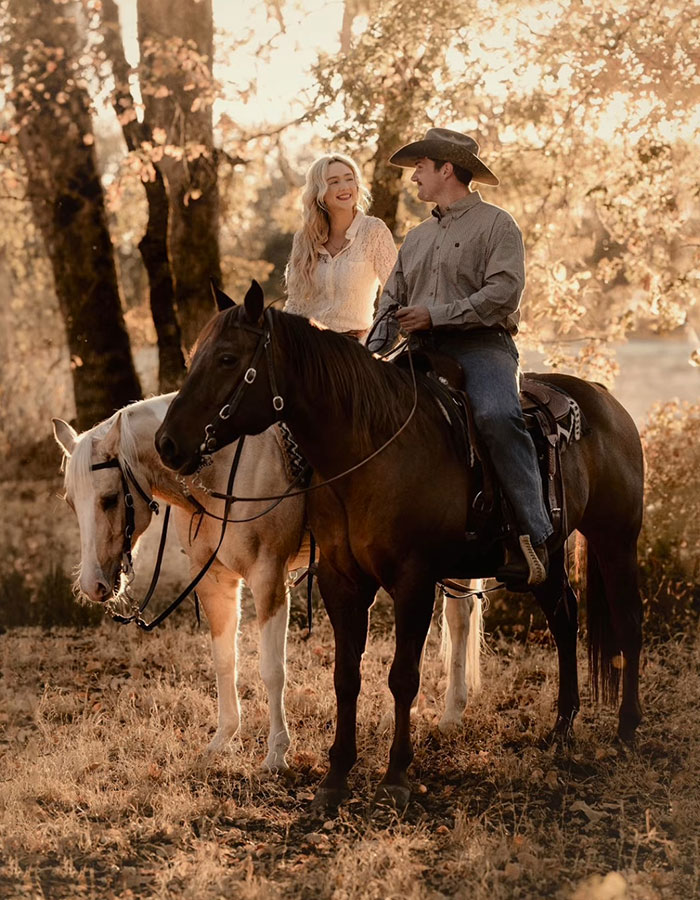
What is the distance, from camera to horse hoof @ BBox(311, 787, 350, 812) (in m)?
4.95

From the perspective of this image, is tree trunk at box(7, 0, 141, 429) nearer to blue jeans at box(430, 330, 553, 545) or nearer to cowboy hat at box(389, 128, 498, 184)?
cowboy hat at box(389, 128, 498, 184)

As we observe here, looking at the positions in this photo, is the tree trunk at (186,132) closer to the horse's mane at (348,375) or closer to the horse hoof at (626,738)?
the horse's mane at (348,375)

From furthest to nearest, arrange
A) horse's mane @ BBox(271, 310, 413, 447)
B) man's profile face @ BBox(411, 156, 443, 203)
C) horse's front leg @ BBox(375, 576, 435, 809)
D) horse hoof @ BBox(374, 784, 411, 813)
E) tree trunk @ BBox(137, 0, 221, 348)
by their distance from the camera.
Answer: tree trunk @ BBox(137, 0, 221, 348)
man's profile face @ BBox(411, 156, 443, 203)
horse hoof @ BBox(374, 784, 411, 813)
horse's front leg @ BBox(375, 576, 435, 809)
horse's mane @ BBox(271, 310, 413, 447)

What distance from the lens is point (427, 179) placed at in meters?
5.29

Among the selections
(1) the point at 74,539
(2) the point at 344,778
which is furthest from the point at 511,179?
(2) the point at 344,778

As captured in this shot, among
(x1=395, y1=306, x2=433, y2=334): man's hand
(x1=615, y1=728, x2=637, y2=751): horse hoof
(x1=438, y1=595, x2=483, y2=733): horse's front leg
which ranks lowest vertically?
(x1=615, y1=728, x2=637, y2=751): horse hoof

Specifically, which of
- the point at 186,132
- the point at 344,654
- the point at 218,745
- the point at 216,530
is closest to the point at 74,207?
the point at 186,132

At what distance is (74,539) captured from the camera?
11852 millimetres

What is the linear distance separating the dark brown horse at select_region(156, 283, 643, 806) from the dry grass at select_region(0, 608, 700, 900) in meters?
0.46

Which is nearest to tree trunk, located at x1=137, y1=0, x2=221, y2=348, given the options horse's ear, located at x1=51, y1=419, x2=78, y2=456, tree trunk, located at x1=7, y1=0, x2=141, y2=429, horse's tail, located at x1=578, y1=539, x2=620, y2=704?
tree trunk, located at x1=7, y1=0, x2=141, y2=429

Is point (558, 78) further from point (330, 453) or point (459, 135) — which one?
point (330, 453)

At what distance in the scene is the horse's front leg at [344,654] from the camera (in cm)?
496

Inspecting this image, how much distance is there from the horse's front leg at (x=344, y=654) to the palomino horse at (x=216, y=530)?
1.74 feet

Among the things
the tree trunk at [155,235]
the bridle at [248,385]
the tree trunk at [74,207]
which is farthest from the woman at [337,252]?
the tree trunk at [74,207]
